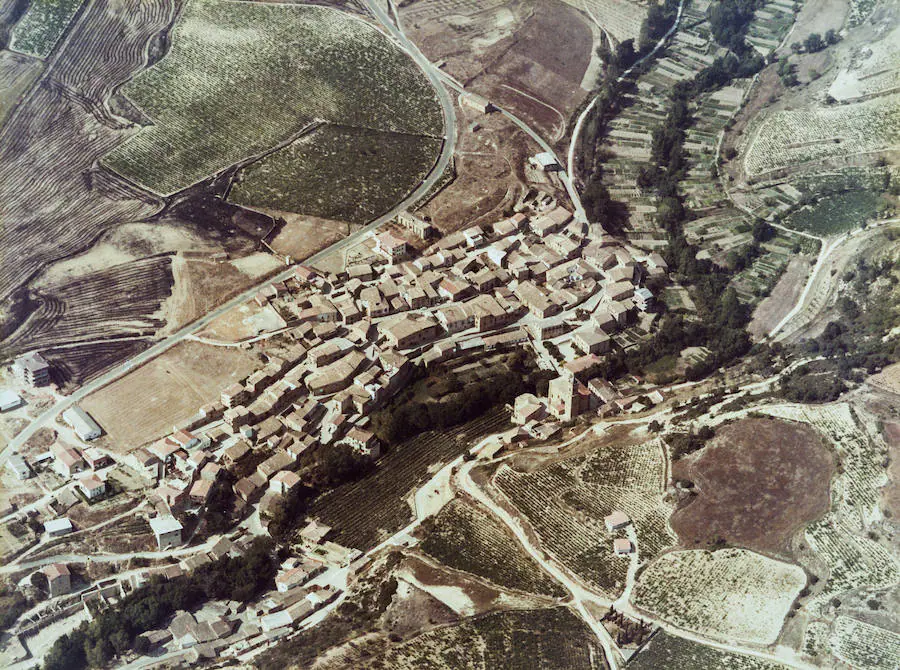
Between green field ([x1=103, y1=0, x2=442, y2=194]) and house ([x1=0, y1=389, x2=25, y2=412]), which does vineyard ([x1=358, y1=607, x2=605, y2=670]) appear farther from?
green field ([x1=103, y1=0, x2=442, y2=194])

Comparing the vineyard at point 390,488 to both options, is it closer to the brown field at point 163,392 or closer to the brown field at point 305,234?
the brown field at point 163,392

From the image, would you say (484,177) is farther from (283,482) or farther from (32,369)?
(32,369)

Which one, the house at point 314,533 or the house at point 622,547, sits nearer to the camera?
the house at point 622,547

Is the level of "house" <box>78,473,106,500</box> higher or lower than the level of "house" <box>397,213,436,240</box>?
lower

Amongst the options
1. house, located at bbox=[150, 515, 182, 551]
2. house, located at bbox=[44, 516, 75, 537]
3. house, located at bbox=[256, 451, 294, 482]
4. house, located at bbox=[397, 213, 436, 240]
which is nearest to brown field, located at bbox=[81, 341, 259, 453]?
house, located at bbox=[44, 516, 75, 537]

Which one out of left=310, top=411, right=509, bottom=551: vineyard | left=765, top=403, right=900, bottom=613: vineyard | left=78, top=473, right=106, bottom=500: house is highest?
left=78, top=473, right=106, bottom=500: house

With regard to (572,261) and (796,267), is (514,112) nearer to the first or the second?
(572,261)

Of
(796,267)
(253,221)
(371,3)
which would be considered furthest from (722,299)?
(371,3)

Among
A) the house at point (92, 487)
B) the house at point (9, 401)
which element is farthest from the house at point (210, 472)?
the house at point (9, 401)
